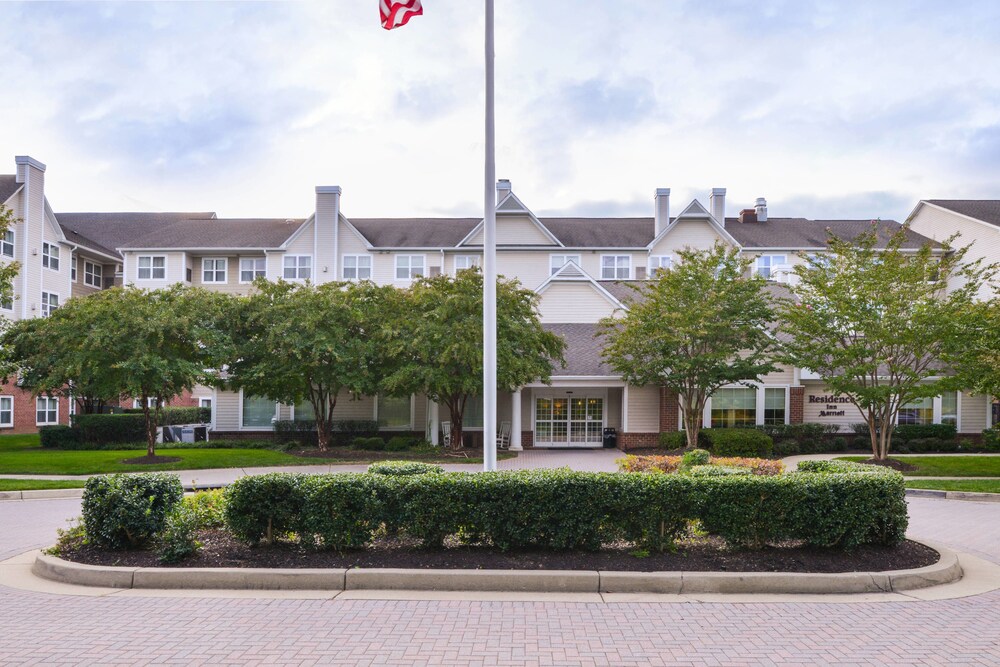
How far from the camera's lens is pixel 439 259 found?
4059 cm

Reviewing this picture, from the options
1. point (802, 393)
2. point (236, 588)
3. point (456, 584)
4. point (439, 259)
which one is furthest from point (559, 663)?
point (439, 259)

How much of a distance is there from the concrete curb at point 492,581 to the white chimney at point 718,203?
123 ft

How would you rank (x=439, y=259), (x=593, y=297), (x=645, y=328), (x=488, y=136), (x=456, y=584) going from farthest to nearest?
(x=439, y=259), (x=593, y=297), (x=645, y=328), (x=488, y=136), (x=456, y=584)

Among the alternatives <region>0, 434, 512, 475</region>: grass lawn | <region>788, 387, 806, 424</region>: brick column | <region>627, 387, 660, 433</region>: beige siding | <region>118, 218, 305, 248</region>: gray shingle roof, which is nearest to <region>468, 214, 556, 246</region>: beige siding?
<region>118, 218, 305, 248</region>: gray shingle roof

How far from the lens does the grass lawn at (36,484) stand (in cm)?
1638

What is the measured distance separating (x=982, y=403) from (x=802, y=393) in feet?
24.8

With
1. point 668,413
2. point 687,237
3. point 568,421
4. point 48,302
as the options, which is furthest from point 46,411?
point 687,237

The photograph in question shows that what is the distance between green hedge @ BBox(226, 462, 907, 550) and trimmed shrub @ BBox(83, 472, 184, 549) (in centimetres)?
89

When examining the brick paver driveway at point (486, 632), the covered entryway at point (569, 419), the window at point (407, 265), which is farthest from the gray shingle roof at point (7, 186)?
the brick paver driveway at point (486, 632)

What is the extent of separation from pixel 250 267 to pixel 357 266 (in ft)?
19.4

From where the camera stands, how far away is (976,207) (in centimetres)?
4009

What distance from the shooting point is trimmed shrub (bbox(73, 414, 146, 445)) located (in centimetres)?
2750

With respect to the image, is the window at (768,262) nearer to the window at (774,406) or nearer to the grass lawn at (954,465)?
the window at (774,406)

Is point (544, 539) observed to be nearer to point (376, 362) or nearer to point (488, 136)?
point (488, 136)
